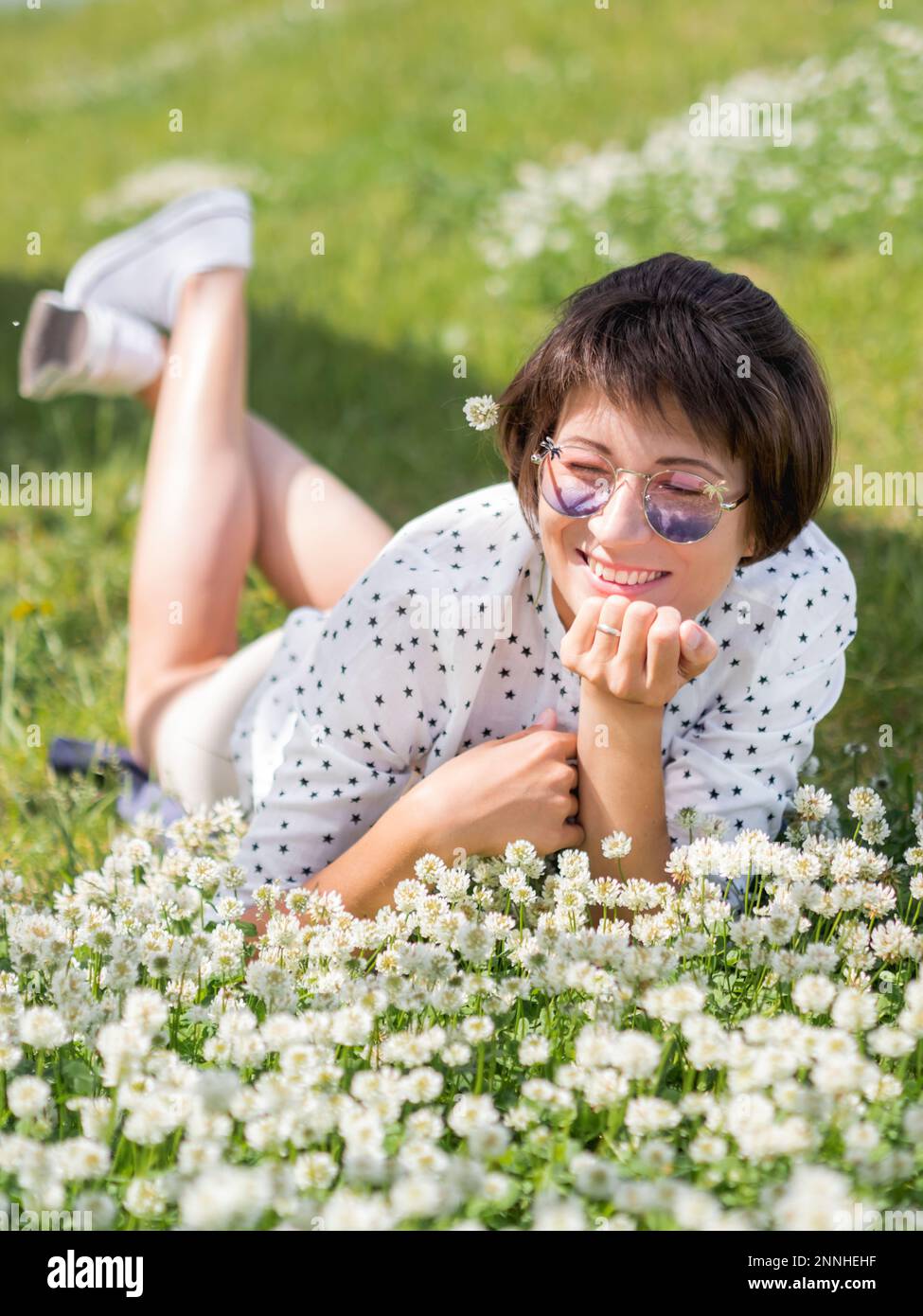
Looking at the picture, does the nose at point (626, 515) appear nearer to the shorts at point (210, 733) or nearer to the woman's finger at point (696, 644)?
the woman's finger at point (696, 644)

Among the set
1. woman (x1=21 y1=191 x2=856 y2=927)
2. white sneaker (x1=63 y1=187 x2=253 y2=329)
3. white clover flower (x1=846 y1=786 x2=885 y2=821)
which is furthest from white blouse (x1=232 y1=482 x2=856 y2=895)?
white sneaker (x1=63 y1=187 x2=253 y2=329)

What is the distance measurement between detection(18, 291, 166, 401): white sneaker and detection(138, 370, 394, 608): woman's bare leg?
19.9 inches

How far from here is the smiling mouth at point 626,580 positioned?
8.25 feet

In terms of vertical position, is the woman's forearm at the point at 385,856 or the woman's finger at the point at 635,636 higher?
the woman's finger at the point at 635,636

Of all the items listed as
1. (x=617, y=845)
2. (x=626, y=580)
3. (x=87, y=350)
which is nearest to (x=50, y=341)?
(x=87, y=350)

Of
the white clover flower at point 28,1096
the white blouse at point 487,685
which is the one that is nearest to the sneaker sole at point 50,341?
the white blouse at point 487,685

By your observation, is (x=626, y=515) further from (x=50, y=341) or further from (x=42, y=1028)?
(x=50, y=341)

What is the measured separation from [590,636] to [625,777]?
0.29 m

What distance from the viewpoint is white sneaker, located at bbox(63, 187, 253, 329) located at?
4.47 metres

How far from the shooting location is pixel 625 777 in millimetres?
2588

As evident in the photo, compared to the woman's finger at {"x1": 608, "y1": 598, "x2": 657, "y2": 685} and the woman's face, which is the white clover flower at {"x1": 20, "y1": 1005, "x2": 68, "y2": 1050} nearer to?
the woman's finger at {"x1": 608, "y1": 598, "x2": 657, "y2": 685}

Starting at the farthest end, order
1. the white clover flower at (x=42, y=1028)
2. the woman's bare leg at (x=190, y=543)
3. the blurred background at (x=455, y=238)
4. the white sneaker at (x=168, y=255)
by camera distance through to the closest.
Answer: the white sneaker at (x=168, y=255) < the blurred background at (x=455, y=238) < the woman's bare leg at (x=190, y=543) < the white clover flower at (x=42, y=1028)

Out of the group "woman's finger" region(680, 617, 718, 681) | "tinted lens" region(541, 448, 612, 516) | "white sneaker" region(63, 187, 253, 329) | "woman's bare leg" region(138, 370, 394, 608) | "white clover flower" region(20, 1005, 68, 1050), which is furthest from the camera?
"white sneaker" region(63, 187, 253, 329)
